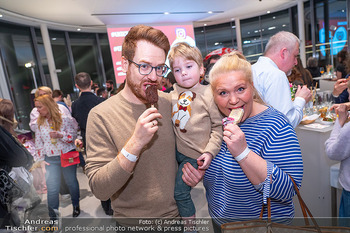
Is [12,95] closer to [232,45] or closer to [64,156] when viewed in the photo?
[64,156]

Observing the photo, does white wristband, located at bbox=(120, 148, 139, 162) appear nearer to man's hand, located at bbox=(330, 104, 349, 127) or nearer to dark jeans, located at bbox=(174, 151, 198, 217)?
dark jeans, located at bbox=(174, 151, 198, 217)

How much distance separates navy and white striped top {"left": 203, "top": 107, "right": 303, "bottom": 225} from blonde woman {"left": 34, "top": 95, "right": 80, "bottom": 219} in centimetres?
257

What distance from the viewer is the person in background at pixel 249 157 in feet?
3.57

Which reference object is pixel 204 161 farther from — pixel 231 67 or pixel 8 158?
pixel 8 158

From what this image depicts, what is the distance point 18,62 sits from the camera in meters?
7.50

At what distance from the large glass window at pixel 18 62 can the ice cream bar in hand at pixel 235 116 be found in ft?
24.9

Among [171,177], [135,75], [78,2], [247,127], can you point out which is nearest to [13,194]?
[171,177]

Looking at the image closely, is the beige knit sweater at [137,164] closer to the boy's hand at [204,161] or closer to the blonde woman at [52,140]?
the boy's hand at [204,161]

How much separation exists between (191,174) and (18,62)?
8447 millimetres

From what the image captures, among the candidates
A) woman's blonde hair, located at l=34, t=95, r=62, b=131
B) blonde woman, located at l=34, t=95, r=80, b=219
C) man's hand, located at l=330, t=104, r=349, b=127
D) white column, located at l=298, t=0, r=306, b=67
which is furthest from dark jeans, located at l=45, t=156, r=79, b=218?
white column, located at l=298, t=0, r=306, b=67

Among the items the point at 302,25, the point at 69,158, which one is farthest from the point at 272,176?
the point at 302,25

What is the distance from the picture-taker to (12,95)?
282 inches

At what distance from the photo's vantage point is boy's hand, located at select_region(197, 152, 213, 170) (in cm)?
130

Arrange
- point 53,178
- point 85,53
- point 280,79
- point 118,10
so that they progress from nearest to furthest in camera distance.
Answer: point 280,79
point 53,178
point 118,10
point 85,53
